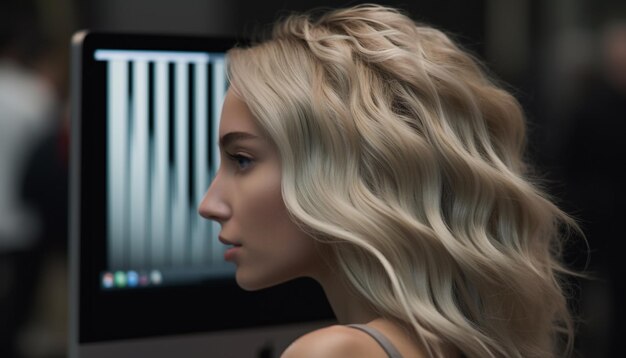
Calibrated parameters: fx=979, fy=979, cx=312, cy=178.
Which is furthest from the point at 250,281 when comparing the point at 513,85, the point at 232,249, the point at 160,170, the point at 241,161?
the point at 513,85

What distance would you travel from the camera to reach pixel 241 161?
1.42 meters

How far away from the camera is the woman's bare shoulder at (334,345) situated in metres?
1.19

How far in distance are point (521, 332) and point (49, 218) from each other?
9.19 feet

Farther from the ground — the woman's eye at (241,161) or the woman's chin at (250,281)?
the woman's eye at (241,161)

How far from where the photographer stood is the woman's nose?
55.9 inches

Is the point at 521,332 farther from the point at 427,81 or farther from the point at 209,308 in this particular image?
the point at 209,308

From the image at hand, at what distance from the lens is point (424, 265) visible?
4.34 ft

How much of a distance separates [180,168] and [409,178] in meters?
0.55

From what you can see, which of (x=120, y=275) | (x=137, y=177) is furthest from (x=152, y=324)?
(x=137, y=177)

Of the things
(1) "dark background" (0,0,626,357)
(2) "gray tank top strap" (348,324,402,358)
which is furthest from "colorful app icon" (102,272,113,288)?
(1) "dark background" (0,0,626,357)

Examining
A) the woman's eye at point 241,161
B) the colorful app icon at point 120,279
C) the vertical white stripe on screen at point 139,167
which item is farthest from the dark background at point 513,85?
the woman's eye at point 241,161

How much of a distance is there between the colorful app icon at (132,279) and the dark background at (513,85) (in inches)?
71.8

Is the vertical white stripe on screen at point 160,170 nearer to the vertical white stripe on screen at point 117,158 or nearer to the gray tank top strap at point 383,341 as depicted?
the vertical white stripe on screen at point 117,158

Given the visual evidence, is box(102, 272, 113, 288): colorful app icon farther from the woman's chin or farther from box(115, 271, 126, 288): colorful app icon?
the woman's chin
